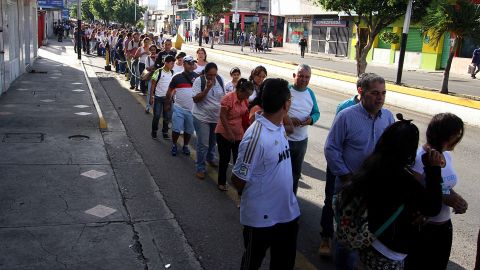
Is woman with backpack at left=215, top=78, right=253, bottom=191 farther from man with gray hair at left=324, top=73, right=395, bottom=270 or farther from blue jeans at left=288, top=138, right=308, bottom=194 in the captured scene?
man with gray hair at left=324, top=73, right=395, bottom=270

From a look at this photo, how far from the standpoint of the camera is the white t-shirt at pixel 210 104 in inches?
281

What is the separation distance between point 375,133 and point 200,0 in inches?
1816

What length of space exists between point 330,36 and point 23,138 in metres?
39.8

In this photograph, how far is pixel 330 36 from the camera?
45500 millimetres

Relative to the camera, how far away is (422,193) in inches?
107

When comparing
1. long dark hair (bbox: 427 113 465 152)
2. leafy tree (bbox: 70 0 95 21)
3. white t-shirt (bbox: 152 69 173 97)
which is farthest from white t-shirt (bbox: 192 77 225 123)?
leafy tree (bbox: 70 0 95 21)

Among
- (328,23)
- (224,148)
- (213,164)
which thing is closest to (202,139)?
(224,148)

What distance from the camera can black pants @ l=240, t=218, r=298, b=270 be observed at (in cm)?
350

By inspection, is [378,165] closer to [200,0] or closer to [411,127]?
[411,127]

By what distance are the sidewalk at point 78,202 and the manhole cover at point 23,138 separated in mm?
17

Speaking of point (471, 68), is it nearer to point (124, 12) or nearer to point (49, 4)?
point (49, 4)

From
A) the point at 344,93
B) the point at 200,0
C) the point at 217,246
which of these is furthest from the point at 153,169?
the point at 200,0

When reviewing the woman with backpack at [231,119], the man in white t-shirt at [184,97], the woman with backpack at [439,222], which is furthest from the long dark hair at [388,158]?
the man in white t-shirt at [184,97]

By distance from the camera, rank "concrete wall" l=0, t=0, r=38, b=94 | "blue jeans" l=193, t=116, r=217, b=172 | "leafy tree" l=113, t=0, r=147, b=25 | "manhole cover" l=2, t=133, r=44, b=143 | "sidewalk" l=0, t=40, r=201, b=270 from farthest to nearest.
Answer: "leafy tree" l=113, t=0, r=147, b=25 < "concrete wall" l=0, t=0, r=38, b=94 < "manhole cover" l=2, t=133, r=44, b=143 < "blue jeans" l=193, t=116, r=217, b=172 < "sidewalk" l=0, t=40, r=201, b=270
